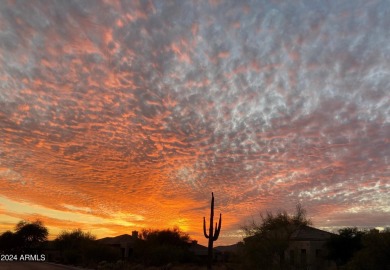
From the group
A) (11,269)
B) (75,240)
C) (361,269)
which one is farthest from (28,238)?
(361,269)

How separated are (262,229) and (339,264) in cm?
906

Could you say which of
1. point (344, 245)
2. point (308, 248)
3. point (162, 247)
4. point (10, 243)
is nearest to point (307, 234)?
point (308, 248)

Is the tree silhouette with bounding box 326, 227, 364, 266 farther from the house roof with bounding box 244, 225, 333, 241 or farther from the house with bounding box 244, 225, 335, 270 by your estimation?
the house roof with bounding box 244, 225, 333, 241

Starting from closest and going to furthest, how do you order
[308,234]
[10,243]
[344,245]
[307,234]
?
Result: [344,245] → [307,234] → [308,234] → [10,243]

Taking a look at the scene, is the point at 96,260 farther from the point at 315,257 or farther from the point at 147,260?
the point at 315,257

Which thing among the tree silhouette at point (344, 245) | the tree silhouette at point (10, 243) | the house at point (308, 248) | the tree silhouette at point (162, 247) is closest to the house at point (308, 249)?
the house at point (308, 248)

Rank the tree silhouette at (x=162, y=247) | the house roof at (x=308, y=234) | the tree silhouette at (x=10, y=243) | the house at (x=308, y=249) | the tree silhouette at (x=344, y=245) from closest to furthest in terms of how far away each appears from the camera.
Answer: the tree silhouette at (x=344, y=245), the house at (x=308, y=249), the house roof at (x=308, y=234), the tree silhouette at (x=162, y=247), the tree silhouette at (x=10, y=243)

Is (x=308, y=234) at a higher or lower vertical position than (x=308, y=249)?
higher

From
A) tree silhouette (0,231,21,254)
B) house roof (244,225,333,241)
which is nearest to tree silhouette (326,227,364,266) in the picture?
house roof (244,225,333,241)

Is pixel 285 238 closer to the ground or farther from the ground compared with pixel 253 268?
farther from the ground

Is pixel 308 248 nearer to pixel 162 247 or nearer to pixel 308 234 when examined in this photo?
pixel 308 234

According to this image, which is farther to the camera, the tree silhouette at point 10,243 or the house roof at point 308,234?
the tree silhouette at point 10,243

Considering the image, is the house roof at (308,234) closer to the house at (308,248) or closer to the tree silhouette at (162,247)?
the house at (308,248)

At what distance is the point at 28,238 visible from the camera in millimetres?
101812
